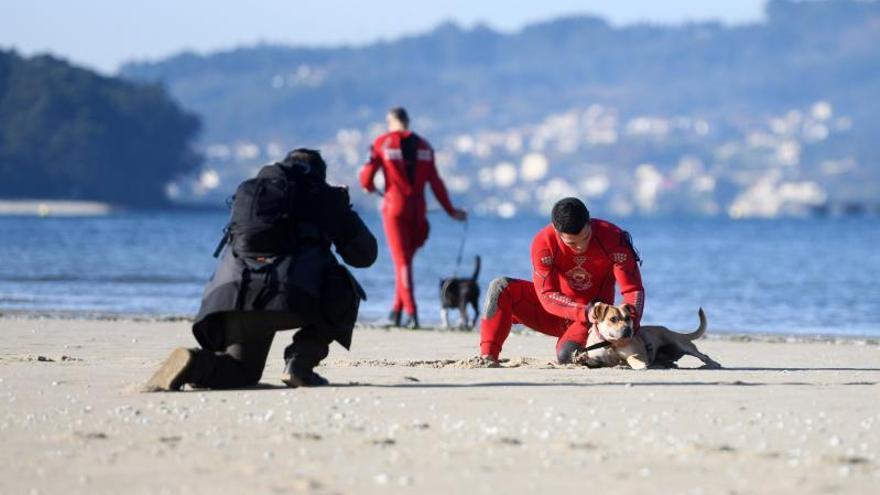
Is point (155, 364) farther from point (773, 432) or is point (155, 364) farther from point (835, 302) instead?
point (835, 302)

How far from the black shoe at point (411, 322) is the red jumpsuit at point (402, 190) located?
0.05 metres

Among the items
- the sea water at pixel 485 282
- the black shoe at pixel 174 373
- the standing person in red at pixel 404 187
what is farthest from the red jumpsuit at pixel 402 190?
the black shoe at pixel 174 373

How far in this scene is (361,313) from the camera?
1869cm

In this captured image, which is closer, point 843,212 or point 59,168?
point 59,168

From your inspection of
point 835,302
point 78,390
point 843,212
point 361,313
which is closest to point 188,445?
point 78,390

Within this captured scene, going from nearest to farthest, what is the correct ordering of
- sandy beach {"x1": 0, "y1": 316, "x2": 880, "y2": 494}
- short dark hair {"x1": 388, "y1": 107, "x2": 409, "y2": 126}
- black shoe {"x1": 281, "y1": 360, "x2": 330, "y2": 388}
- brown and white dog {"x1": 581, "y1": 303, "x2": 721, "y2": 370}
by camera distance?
1. sandy beach {"x1": 0, "y1": 316, "x2": 880, "y2": 494}
2. black shoe {"x1": 281, "y1": 360, "x2": 330, "y2": 388}
3. brown and white dog {"x1": 581, "y1": 303, "x2": 721, "y2": 370}
4. short dark hair {"x1": 388, "y1": 107, "x2": 409, "y2": 126}

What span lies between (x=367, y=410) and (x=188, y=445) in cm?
122

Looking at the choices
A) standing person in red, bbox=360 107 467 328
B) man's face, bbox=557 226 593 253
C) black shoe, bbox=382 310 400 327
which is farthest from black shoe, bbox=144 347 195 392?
black shoe, bbox=382 310 400 327

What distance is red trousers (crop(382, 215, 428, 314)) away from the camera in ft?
51.1

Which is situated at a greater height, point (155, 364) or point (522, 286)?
point (522, 286)

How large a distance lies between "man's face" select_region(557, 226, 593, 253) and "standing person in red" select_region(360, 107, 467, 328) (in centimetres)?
497

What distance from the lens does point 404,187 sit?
15.4m

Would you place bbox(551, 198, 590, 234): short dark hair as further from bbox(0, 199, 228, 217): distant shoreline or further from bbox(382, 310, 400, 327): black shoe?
bbox(0, 199, 228, 217): distant shoreline

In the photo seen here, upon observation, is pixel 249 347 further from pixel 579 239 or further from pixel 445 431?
→ pixel 579 239
